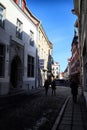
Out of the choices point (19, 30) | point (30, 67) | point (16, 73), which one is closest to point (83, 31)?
point (19, 30)

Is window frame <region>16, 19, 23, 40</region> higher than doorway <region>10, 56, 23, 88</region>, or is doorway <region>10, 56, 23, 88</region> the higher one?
window frame <region>16, 19, 23, 40</region>

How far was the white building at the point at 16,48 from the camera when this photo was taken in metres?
25.3

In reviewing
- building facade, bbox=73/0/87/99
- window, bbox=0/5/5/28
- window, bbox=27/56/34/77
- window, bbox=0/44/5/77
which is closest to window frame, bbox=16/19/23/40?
window, bbox=0/5/5/28

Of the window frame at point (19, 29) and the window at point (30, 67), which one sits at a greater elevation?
the window frame at point (19, 29)

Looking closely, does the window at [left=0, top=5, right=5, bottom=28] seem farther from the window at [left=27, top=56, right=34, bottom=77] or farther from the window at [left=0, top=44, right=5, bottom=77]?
the window at [left=27, top=56, right=34, bottom=77]

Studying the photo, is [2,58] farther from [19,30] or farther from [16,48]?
[19,30]

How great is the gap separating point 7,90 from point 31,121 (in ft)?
50.9

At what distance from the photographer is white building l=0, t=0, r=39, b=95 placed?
2531cm

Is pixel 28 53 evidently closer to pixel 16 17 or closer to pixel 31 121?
pixel 16 17

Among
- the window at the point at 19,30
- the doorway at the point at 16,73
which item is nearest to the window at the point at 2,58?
the window at the point at 19,30

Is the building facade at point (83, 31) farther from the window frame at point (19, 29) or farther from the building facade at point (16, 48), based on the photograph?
the window frame at point (19, 29)

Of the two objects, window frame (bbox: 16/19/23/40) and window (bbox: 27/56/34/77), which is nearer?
window frame (bbox: 16/19/23/40)

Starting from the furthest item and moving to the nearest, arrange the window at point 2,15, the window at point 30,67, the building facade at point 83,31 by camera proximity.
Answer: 1. the window at point 30,67
2. the window at point 2,15
3. the building facade at point 83,31

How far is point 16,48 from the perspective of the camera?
95.6ft
